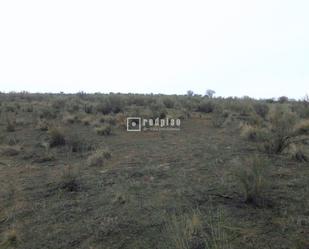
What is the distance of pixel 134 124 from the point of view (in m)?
17.1

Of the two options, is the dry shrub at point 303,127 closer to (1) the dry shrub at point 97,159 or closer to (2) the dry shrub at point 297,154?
(2) the dry shrub at point 297,154

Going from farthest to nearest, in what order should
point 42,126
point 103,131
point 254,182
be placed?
point 42,126
point 103,131
point 254,182

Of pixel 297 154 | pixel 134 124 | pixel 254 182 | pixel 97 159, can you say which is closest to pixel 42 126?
pixel 134 124

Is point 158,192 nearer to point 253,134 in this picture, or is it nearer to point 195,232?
point 195,232

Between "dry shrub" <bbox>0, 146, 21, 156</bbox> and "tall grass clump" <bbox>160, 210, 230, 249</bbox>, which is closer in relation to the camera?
"tall grass clump" <bbox>160, 210, 230, 249</bbox>

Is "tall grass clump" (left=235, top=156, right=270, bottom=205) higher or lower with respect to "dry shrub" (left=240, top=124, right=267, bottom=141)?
lower

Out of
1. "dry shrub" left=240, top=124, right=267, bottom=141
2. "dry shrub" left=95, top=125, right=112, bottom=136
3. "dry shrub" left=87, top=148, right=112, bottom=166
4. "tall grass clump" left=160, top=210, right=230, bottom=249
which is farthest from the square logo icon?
"tall grass clump" left=160, top=210, right=230, bottom=249

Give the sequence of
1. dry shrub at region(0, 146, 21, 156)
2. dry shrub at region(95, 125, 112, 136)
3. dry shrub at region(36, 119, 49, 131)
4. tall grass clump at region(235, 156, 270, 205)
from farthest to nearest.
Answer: dry shrub at region(36, 119, 49, 131)
dry shrub at region(95, 125, 112, 136)
dry shrub at region(0, 146, 21, 156)
tall grass clump at region(235, 156, 270, 205)

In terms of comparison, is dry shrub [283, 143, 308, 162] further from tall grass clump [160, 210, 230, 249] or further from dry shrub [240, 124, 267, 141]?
tall grass clump [160, 210, 230, 249]

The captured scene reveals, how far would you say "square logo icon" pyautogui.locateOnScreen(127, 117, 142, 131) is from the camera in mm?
16492

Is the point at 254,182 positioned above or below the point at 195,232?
above

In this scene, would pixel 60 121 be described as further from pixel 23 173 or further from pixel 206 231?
pixel 206 231

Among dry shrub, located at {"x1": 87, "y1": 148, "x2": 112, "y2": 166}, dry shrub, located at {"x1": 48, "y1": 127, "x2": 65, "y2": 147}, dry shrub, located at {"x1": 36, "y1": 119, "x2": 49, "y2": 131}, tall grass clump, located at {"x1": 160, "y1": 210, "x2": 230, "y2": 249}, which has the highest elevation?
dry shrub, located at {"x1": 36, "y1": 119, "x2": 49, "y2": 131}

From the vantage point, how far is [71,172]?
805 centimetres
